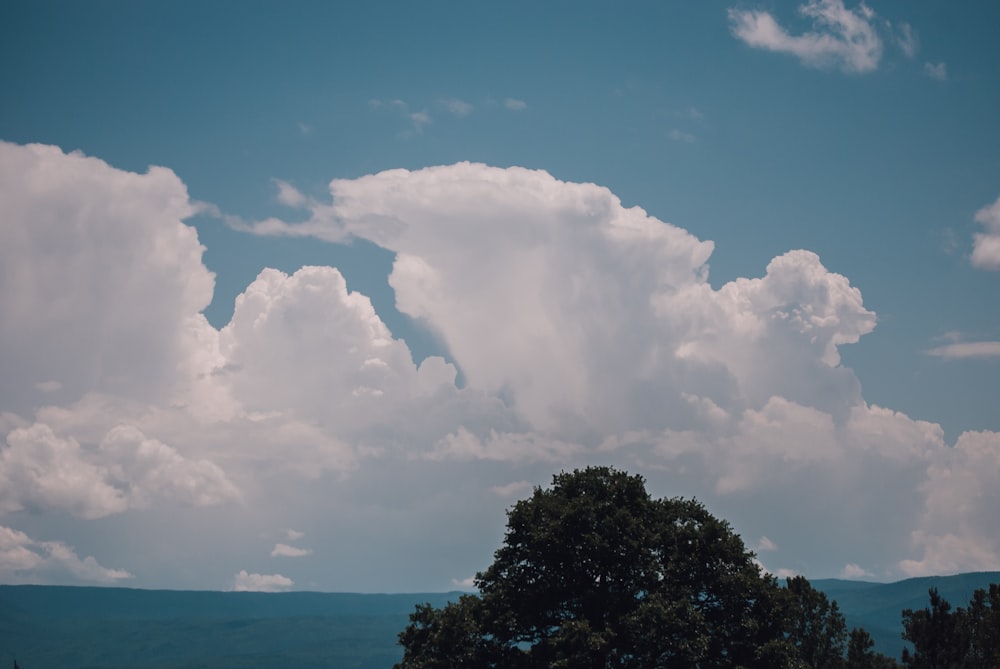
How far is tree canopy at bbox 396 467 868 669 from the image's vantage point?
62.7m

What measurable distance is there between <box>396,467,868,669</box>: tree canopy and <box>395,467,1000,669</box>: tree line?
8 cm

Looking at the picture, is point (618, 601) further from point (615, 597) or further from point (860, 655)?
point (860, 655)

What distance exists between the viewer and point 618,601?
64.2 m

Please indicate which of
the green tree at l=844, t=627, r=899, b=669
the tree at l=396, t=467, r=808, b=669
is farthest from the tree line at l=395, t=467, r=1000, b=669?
the green tree at l=844, t=627, r=899, b=669

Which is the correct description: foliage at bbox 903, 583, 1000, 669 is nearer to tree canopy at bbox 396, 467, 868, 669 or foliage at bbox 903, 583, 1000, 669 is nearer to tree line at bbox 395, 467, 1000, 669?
tree line at bbox 395, 467, 1000, 669

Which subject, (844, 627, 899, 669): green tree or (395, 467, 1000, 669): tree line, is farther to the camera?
(844, 627, 899, 669): green tree

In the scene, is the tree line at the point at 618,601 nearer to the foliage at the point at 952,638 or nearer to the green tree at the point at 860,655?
the foliage at the point at 952,638

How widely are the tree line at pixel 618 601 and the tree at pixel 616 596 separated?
0.08 metres

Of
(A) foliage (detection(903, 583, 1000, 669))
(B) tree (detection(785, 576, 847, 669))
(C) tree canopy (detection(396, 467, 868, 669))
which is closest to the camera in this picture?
(C) tree canopy (detection(396, 467, 868, 669))

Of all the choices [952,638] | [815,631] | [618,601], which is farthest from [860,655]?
[618,601]

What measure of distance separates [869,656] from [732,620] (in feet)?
61.8

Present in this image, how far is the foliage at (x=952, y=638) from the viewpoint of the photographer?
235ft

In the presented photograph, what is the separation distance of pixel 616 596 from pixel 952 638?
26955mm

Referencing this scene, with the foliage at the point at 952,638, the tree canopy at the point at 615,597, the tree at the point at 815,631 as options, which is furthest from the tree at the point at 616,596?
the foliage at the point at 952,638
